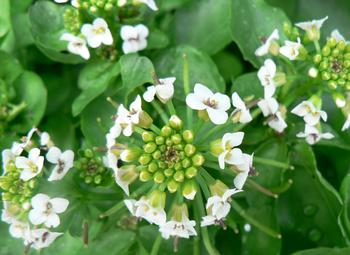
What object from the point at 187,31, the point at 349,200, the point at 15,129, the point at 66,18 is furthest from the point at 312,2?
the point at 15,129

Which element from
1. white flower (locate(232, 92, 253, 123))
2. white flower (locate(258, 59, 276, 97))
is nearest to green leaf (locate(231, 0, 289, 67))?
white flower (locate(258, 59, 276, 97))

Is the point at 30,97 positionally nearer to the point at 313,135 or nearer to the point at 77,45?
the point at 77,45

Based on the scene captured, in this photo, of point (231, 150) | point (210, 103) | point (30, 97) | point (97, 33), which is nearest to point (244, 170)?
point (231, 150)

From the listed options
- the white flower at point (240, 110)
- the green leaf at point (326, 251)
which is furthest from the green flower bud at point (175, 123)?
the green leaf at point (326, 251)

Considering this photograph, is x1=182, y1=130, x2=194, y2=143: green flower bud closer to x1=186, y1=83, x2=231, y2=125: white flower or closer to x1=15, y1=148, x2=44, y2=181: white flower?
x1=186, y1=83, x2=231, y2=125: white flower

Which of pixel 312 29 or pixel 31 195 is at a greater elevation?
A: pixel 312 29

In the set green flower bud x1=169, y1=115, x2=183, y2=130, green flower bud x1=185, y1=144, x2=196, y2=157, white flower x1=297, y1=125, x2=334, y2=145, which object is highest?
green flower bud x1=169, y1=115, x2=183, y2=130

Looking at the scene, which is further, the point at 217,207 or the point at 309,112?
the point at 309,112
